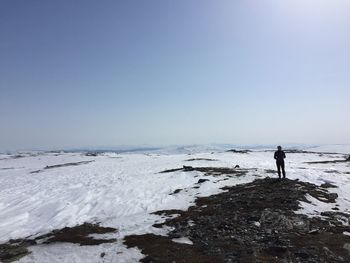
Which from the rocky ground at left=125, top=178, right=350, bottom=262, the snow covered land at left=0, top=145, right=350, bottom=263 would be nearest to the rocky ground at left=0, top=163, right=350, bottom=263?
the rocky ground at left=125, top=178, right=350, bottom=262

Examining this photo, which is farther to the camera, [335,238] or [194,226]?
[194,226]

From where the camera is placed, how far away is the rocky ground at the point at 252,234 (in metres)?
13.0

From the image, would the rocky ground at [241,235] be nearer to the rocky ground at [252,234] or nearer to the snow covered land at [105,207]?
the rocky ground at [252,234]

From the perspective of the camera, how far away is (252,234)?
1566 cm

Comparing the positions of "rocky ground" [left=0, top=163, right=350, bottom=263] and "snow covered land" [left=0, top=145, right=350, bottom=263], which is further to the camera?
"snow covered land" [left=0, top=145, right=350, bottom=263]

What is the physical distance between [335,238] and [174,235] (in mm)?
7383

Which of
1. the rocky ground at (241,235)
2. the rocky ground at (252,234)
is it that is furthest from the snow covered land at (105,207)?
the rocky ground at (252,234)

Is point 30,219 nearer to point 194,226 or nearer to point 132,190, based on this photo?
point 132,190

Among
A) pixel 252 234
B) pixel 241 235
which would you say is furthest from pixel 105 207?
pixel 252 234

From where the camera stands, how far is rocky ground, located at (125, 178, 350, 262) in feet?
42.5

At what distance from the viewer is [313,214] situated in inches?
747

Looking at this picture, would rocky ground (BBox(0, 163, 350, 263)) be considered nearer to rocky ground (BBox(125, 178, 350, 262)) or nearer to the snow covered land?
rocky ground (BBox(125, 178, 350, 262))

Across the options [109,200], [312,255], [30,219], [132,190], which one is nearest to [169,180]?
[132,190]

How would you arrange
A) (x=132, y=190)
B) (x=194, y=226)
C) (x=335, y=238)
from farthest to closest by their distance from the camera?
(x=132, y=190), (x=194, y=226), (x=335, y=238)
